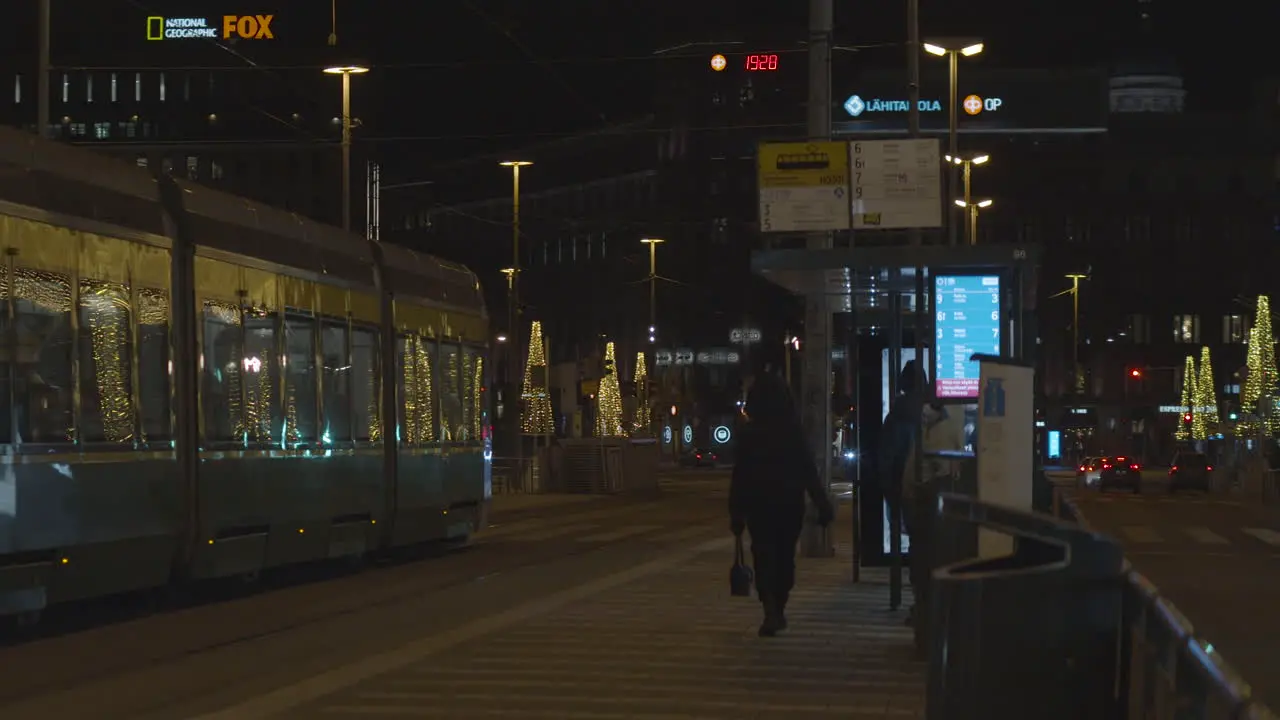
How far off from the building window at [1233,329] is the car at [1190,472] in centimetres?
5661

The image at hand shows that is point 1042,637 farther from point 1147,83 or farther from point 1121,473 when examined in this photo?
point 1147,83

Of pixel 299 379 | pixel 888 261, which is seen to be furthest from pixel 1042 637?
pixel 299 379

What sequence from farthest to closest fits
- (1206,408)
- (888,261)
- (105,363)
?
(1206,408)
(888,261)
(105,363)

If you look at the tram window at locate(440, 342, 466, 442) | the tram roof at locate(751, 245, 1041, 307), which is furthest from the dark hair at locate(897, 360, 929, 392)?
the tram window at locate(440, 342, 466, 442)

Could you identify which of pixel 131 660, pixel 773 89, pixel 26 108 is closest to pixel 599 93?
pixel 773 89

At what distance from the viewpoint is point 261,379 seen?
17906 millimetres

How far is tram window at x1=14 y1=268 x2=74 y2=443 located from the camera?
13586mm

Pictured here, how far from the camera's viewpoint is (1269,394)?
68.3 metres

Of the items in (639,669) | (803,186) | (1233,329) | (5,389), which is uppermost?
(1233,329)

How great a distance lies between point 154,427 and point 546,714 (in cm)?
630

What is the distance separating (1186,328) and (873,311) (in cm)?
Answer: 10530

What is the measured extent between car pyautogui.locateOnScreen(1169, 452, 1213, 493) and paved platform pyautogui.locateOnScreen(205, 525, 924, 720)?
52320 mm

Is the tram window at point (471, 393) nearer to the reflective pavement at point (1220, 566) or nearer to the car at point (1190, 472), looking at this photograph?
the reflective pavement at point (1220, 566)

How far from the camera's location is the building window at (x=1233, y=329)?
122 metres
